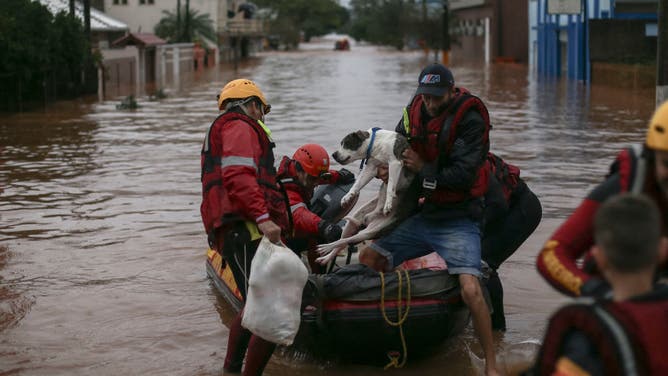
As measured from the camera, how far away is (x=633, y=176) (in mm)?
3689

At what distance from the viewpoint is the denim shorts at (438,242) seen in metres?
6.40

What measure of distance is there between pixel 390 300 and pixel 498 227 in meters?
1.05

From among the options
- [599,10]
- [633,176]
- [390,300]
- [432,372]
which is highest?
[599,10]

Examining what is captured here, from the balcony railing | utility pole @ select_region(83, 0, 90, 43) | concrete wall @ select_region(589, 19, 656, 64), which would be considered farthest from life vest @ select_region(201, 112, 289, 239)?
the balcony railing

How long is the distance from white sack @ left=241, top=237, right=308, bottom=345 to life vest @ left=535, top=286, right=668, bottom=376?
2.87 metres

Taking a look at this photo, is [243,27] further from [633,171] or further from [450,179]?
[633,171]

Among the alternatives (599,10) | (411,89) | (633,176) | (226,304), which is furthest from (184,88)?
(633,176)

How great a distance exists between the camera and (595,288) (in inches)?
135

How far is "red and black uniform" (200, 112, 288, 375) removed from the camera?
19.4ft

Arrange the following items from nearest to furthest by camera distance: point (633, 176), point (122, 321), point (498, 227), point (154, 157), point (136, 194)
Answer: point (633, 176)
point (498, 227)
point (122, 321)
point (136, 194)
point (154, 157)

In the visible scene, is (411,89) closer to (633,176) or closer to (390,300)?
(390,300)

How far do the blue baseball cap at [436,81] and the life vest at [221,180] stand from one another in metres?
0.94

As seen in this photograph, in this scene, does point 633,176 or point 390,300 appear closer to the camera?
point 633,176

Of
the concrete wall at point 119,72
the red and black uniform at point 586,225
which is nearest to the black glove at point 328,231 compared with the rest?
the red and black uniform at point 586,225
